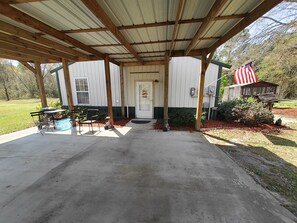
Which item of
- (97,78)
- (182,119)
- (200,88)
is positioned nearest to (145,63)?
(97,78)

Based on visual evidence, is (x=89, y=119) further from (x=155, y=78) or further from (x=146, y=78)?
(x=155, y=78)

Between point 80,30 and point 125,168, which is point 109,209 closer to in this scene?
point 125,168

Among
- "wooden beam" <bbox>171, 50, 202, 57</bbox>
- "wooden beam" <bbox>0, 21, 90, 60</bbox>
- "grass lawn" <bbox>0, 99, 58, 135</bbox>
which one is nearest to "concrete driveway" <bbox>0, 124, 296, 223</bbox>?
"grass lawn" <bbox>0, 99, 58, 135</bbox>

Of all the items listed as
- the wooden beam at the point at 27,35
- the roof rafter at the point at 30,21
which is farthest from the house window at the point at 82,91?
the roof rafter at the point at 30,21

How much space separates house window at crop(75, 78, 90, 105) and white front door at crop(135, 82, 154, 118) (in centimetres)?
311

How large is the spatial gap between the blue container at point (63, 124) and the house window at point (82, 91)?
2.37m

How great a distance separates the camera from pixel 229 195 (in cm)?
215

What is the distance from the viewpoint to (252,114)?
19.8ft

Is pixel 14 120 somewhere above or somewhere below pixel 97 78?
below

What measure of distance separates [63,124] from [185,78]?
621 cm

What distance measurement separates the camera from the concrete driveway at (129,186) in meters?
1.81

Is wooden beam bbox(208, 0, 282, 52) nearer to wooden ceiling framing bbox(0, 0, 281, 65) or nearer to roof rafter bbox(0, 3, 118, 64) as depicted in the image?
wooden ceiling framing bbox(0, 0, 281, 65)

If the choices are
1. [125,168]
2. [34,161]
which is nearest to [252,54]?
[125,168]

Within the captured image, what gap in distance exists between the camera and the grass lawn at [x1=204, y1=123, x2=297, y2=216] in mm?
2386
